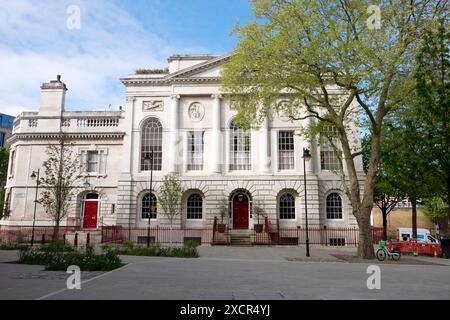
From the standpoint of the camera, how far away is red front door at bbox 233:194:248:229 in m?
30.2

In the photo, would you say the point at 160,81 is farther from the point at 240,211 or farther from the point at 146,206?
the point at 240,211

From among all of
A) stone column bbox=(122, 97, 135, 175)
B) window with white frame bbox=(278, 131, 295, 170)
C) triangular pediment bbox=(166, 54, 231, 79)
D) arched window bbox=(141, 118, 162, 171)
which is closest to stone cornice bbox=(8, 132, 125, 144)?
stone column bbox=(122, 97, 135, 175)

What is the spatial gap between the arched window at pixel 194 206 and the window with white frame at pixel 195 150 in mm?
2370

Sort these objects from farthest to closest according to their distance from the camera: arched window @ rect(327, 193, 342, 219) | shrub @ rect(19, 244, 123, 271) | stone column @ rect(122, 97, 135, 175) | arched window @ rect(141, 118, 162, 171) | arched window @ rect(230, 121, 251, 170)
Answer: arched window @ rect(141, 118, 162, 171), stone column @ rect(122, 97, 135, 175), arched window @ rect(230, 121, 251, 170), arched window @ rect(327, 193, 342, 219), shrub @ rect(19, 244, 123, 271)

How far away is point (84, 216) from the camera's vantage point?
3225 centimetres

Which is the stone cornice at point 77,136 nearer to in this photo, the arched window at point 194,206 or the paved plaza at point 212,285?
the arched window at point 194,206

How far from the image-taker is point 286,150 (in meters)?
30.8

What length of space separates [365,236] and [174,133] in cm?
1795

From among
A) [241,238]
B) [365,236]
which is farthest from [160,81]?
[365,236]

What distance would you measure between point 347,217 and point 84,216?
2250 centimetres

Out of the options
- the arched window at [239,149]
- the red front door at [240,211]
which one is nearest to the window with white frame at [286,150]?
the arched window at [239,149]

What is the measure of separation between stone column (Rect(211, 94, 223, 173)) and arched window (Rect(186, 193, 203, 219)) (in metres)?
2.78

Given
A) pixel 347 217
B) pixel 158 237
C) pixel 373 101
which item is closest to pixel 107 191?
pixel 158 237

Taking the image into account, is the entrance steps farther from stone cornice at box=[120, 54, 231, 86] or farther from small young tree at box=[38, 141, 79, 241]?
stone cornice at box=[120, 54, 231, 86]
